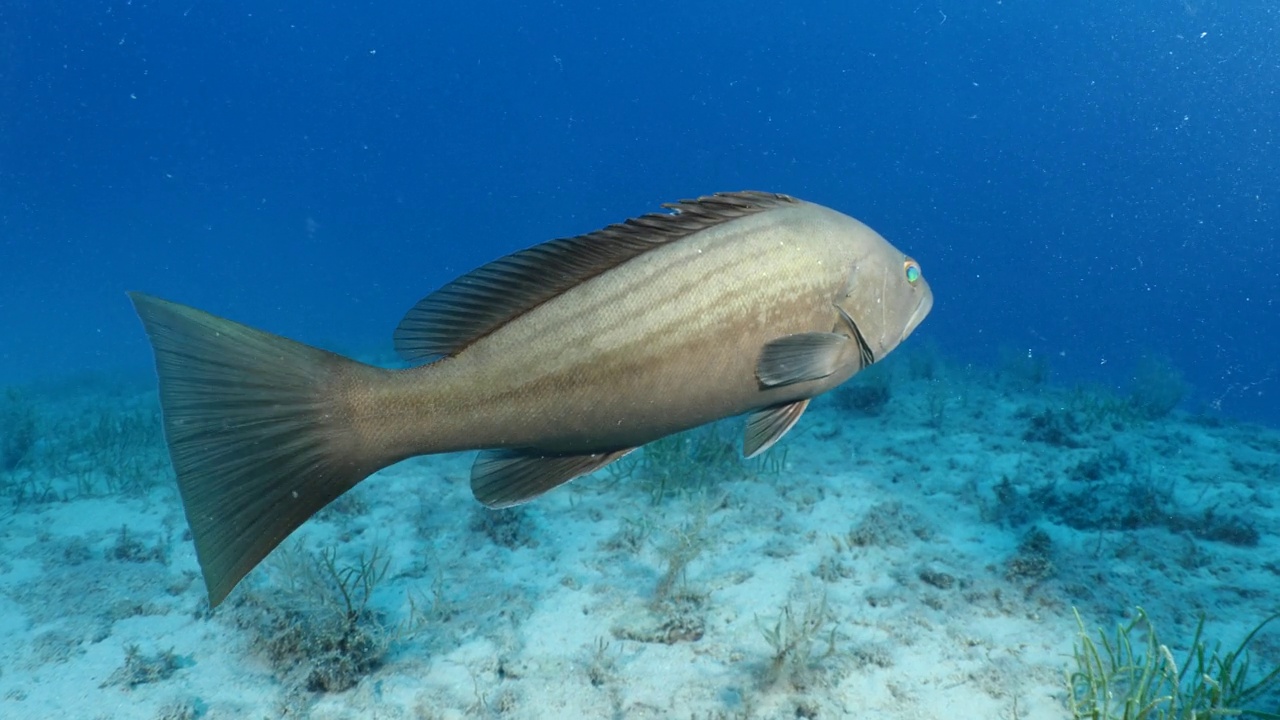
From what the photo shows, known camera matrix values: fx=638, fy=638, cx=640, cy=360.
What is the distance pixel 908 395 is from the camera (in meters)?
11.0

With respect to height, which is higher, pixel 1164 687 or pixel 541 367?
pixel 541 367

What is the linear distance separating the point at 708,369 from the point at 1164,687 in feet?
12.1

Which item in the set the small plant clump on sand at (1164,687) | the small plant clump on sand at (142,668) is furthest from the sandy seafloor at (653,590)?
the small plant clump on sand at (1164,687)

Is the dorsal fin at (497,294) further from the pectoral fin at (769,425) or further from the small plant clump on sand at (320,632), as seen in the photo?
the small plant clump on sand at (320,632)

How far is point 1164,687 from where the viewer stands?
12.2 ft

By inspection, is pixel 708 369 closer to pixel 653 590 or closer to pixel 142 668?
pixel 653 590

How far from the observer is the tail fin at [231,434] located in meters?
1.86

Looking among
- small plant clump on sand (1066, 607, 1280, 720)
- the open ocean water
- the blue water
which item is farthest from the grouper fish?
the blue water

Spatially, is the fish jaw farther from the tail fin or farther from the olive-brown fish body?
the tail fin

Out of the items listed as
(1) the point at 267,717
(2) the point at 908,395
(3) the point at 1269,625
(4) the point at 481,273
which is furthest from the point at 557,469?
(2) the point at 908,395

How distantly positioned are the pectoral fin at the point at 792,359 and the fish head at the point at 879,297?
25cm

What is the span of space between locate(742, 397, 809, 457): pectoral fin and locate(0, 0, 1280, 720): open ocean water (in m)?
1.05

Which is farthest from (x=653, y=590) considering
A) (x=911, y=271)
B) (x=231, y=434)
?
(x=231, y=434)

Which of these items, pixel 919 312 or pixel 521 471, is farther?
pixel 919 312
